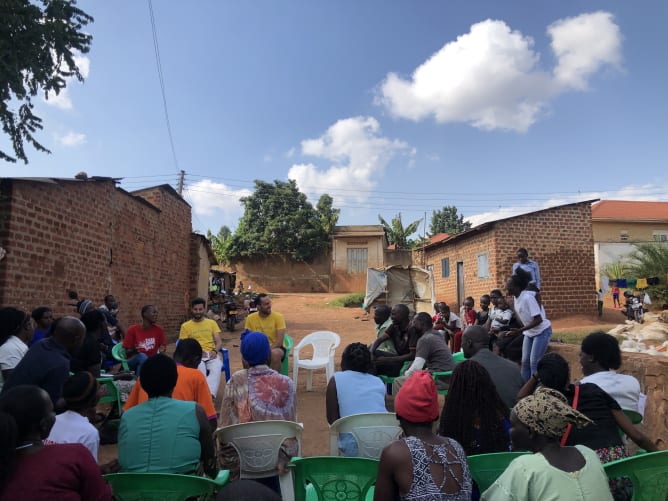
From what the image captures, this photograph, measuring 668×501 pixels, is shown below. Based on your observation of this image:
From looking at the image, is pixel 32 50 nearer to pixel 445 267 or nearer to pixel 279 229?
pixel 445 267

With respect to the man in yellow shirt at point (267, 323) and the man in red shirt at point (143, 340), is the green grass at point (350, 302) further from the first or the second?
the man in red shirt at point (143, 340)

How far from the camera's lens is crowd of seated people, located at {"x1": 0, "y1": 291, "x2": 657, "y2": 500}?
1.67m

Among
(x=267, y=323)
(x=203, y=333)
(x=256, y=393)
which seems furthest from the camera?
(x=267, y=323)

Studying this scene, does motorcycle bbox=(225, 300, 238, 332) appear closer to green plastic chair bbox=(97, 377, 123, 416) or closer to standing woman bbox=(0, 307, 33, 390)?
green plastic chair bbox=(97, 377, 123, 416)

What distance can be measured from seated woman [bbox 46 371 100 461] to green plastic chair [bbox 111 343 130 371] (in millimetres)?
3756

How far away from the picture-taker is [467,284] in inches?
677

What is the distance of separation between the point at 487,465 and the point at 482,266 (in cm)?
1445

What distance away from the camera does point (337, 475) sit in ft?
7.00

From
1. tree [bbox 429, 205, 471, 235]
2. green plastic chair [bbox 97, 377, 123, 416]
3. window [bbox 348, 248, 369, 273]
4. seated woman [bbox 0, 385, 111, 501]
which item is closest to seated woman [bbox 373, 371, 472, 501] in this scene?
seated woman [bbox 0, 385, 111, 501]

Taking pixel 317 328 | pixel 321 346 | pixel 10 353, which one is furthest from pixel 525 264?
pixel 317 328

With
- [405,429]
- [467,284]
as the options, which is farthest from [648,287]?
[405,429]

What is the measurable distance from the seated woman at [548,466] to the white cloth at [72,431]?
1.87 meters

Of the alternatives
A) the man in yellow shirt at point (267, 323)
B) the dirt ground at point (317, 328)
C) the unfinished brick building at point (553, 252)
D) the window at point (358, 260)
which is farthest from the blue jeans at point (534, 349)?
the window at point (358, 260)

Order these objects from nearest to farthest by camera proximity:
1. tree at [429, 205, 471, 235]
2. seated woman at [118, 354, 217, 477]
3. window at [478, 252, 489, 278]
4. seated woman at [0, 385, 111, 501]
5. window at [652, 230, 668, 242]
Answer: seated woman at [0, 385, 111, 501]
seated woman at [118, 354, 217, 477]
window at [478, 252, 489, 278]
window at [652, 230, 668, 242]
tree at [429, 205, 471, 235]
